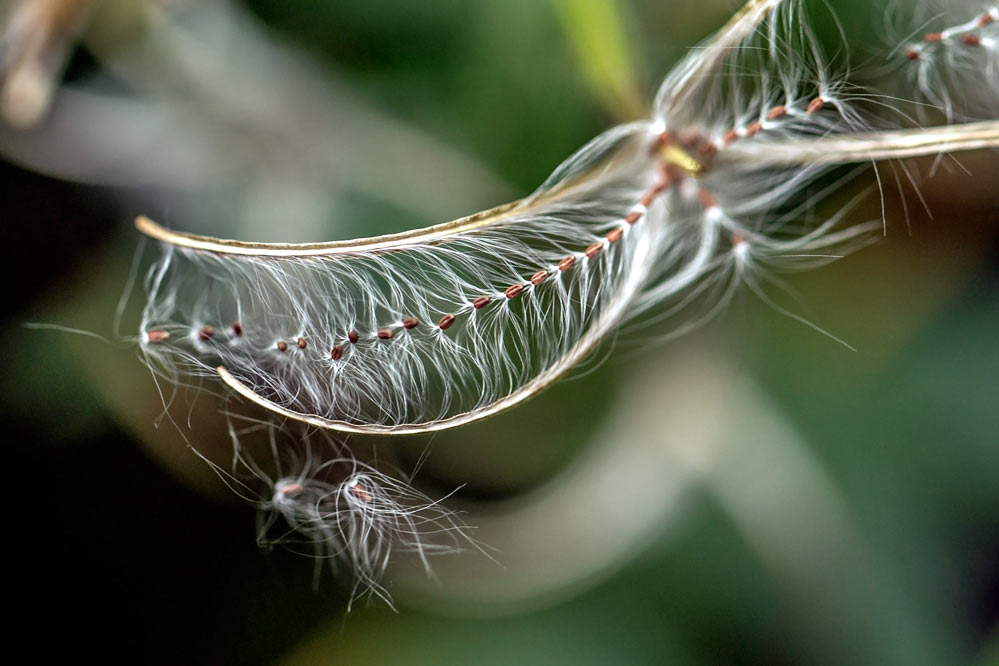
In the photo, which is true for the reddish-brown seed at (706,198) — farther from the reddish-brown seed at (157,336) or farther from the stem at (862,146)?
the reddish-brown seed at (157,336)

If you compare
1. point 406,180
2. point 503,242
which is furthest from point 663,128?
point 406,180

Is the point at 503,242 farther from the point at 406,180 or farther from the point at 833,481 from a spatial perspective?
the point at 833,481

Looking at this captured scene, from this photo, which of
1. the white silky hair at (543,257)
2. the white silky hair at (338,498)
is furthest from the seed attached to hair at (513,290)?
the white silky hair at (338,498)

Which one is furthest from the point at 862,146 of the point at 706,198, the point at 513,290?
the point at 513,290

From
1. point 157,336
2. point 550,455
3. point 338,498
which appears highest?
point 157,336

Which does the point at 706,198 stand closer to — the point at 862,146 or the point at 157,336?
the point at 862,146

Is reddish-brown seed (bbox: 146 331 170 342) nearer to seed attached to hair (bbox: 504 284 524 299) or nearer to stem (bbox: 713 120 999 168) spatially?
seed attached to hair (bbox: 504 284 524 299)
